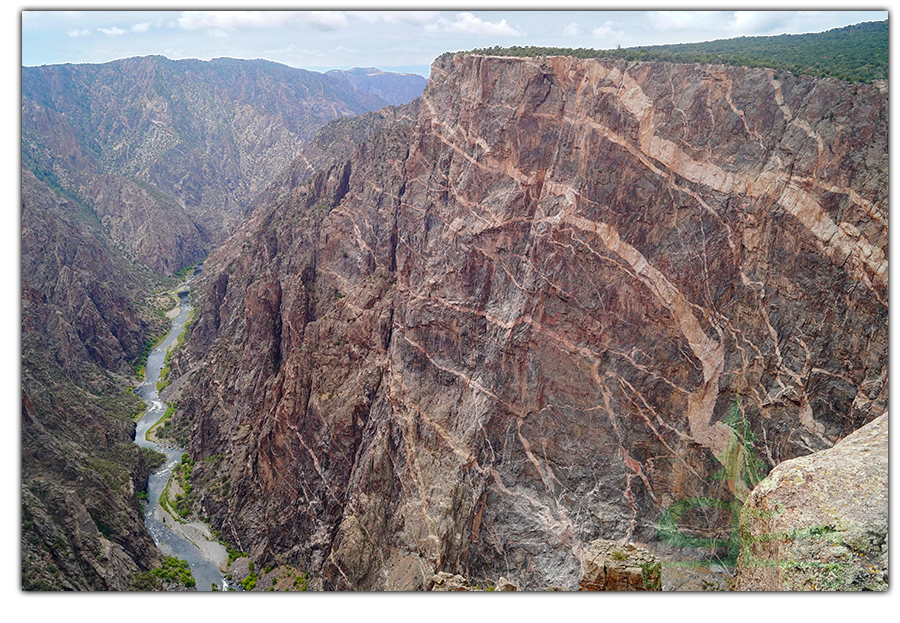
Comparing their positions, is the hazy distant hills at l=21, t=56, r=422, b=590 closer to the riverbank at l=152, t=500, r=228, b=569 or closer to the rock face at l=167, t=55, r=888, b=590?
the riverbank at l=152, t=500, r=228, b=569

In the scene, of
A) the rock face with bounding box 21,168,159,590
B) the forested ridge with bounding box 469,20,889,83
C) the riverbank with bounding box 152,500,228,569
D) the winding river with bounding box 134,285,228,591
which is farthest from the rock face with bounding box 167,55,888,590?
the rock face with bounding box 21,168,159,590

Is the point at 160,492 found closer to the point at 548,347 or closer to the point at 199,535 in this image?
the point at 199,535

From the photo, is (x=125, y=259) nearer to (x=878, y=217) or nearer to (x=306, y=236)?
(x=306, y=236)

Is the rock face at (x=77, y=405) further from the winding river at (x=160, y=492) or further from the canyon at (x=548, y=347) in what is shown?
the winding river at (x=160, y=492)

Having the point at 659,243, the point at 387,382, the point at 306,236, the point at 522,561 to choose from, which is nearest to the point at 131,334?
the point at 306,236

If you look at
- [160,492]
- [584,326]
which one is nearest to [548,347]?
[584,326]
